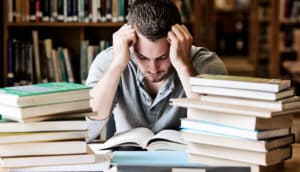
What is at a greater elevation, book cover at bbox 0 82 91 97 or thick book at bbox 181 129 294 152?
book cover at bbox 0 82 91 97

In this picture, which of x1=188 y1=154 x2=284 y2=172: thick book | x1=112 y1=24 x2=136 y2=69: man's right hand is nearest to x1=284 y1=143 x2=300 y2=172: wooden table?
x1=188 y1=154 x2=284 y2=172: thick book

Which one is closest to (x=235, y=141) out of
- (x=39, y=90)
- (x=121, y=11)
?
(x=39, y=90)

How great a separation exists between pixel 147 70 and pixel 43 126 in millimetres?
636

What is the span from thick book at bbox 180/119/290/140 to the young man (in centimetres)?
46

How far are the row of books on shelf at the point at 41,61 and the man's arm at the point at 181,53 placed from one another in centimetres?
173

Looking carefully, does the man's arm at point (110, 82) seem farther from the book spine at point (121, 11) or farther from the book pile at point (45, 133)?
the book spine at point (121, 11)

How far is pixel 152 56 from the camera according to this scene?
2.07 metres

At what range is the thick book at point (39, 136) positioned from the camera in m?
1.55

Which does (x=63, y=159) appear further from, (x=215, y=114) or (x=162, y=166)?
(x=215, y=114)

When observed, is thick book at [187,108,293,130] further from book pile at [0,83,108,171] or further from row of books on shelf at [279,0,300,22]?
row of books on shelf at [279,0,300,22]

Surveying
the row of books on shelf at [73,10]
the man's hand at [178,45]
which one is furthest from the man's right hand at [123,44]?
the row of books on shelf at [73,10]

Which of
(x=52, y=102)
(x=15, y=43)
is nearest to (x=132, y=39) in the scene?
(x=52, y=102)

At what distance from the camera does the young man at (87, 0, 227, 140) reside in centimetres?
209

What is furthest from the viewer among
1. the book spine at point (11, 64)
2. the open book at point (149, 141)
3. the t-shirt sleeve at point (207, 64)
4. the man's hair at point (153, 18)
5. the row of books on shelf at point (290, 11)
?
the row of books on shelf at point (290, 11)
